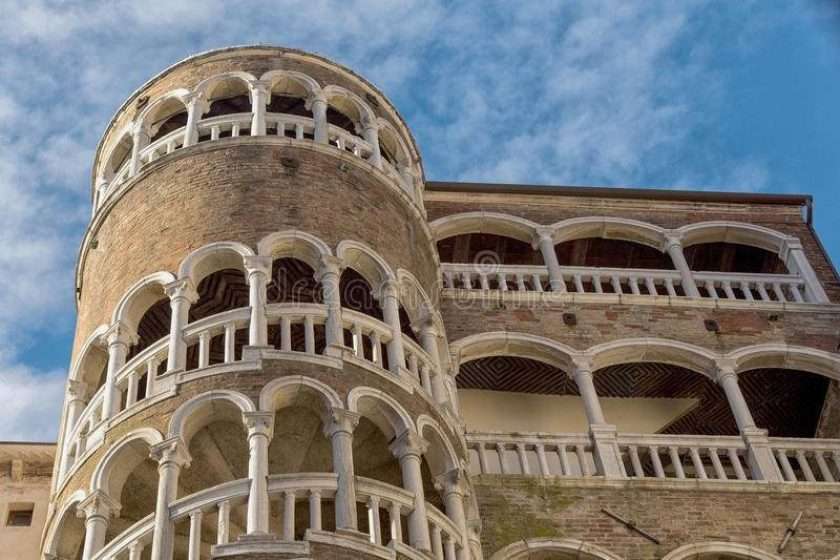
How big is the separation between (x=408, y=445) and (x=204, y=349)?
2552 mm

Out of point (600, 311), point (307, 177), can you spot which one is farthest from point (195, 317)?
point (600, 311)

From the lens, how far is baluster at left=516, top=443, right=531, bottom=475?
1636 centimetres

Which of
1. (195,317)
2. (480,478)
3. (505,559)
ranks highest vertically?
(195,317)

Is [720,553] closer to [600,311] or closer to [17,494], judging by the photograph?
[600,311]

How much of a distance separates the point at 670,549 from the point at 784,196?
982 cm

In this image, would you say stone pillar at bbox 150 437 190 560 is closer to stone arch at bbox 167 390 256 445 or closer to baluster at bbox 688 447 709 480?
stone arch at bbox 167 390 256 445

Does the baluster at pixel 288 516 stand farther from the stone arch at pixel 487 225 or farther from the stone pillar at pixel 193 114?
the stone arch at pixel 487 225

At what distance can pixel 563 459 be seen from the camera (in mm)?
16625

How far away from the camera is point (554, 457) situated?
16828mm

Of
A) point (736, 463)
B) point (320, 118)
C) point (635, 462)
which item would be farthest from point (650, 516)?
point (320, 118)

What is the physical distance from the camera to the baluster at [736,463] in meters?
16.6

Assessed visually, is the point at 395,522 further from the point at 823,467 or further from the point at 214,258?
the point at 823,467

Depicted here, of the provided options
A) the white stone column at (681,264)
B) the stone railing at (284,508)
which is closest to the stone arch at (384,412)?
the stone railing at (284,508)

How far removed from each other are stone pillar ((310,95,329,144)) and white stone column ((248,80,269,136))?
74 cm
